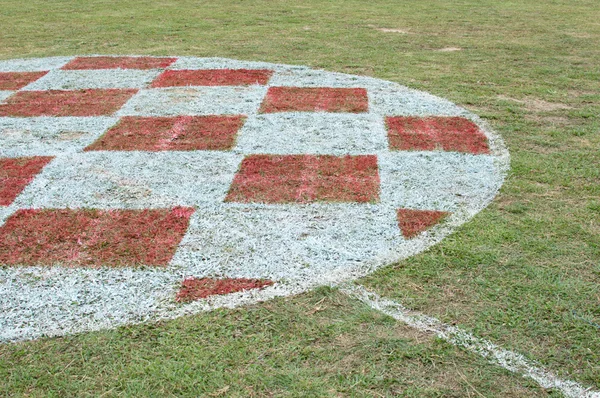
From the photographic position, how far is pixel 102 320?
3297 mm

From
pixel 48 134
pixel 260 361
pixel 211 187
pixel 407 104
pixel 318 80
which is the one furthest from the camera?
pixel 318 80

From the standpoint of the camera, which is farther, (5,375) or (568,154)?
(568,154)

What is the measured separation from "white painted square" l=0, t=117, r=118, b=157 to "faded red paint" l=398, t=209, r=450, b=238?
9.61 ft

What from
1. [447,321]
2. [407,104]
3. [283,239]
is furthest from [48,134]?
[447,321]

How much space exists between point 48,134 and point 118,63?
2.80m

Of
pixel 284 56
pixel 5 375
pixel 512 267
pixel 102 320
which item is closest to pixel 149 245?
pixel 102 320

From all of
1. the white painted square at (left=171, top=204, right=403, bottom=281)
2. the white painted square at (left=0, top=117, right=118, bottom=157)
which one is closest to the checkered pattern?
the white painted square at (left=0, top=117, right=118, bottom=157)

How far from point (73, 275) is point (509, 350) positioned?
7.62 ft

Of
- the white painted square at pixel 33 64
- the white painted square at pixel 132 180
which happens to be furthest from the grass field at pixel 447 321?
the white painted square at pixel 33 64

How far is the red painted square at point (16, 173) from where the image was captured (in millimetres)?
4770

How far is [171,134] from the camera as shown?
5.99 meters

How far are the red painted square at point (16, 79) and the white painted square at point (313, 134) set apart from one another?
3128 mm

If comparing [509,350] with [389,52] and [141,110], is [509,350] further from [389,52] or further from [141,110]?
[389,52]

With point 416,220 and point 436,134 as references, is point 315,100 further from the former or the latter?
point 416,220
